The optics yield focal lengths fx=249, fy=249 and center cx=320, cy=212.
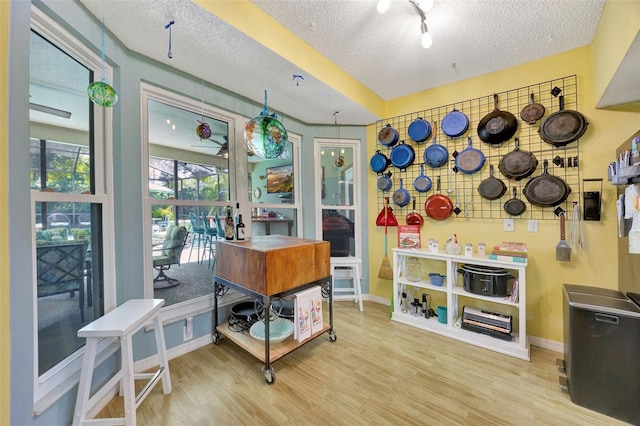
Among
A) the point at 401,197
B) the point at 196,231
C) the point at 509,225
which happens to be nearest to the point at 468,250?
the point at 509,225

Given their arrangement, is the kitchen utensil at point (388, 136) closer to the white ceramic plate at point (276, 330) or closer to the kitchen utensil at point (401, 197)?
the kitchen utensil at point (401, 197)

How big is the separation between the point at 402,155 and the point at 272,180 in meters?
1.68

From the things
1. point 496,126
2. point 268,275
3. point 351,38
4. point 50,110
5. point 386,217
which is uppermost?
point 351,38

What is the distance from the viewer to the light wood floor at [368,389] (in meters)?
1.57

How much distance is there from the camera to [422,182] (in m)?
2.97

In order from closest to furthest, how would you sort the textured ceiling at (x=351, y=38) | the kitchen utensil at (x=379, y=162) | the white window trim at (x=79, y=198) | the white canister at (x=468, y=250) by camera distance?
1. the white window trim at (x=79, y=198)
2. the textured ceiling at (x=351, y=38)
3. the white canister at (x=468, y=250)
4. the kitchen utensil at (x=379, y=162)

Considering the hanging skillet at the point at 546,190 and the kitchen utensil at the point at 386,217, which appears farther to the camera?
the kitchen utensil at the point at 386,217

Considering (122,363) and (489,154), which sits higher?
(489,154)

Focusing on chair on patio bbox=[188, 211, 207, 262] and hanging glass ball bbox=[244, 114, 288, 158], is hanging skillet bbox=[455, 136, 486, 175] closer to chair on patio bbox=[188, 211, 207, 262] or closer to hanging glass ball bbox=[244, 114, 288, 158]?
hanging glass ball bbox=[244, 114, 288, 158]

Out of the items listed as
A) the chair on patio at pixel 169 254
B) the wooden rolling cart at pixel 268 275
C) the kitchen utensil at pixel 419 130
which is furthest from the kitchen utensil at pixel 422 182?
the chair on patio at pixel 169 254

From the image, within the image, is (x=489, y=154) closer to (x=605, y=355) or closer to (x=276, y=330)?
(x=605, y=355)

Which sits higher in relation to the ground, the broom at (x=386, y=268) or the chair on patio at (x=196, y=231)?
the chair on patio at (x=196, y=231)

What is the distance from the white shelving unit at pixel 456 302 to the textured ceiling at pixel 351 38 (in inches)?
75.4

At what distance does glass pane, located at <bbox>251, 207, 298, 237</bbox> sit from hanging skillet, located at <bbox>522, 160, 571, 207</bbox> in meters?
2.58
